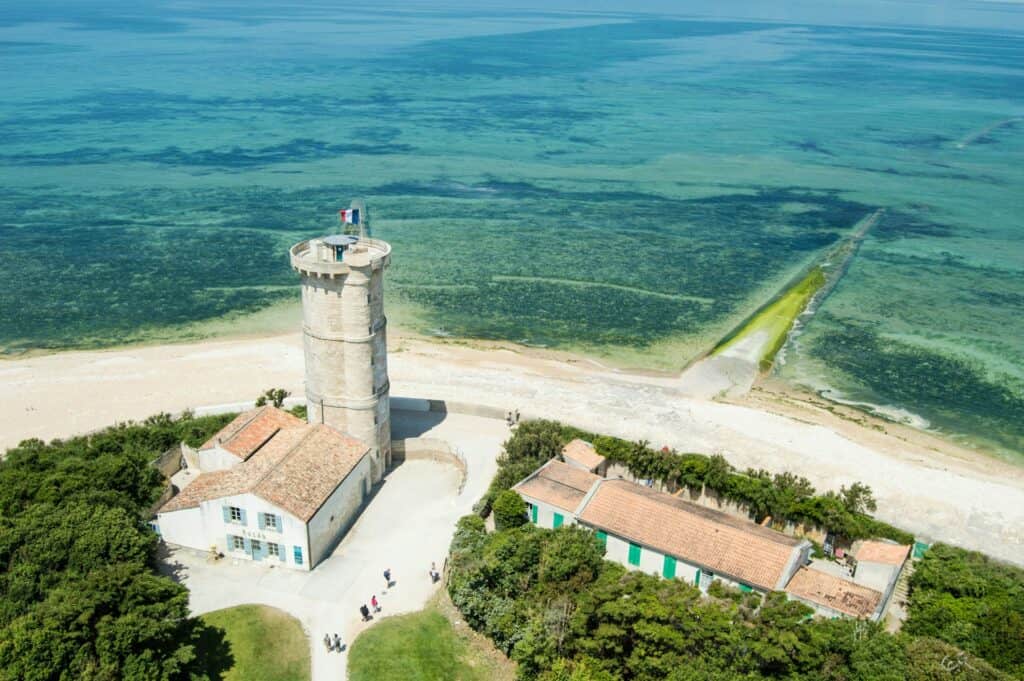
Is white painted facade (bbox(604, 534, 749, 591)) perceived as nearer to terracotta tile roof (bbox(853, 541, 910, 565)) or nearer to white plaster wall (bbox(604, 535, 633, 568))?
white plaster wall (bbox(604, 535, 633, 568))

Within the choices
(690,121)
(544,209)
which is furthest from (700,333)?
(690,121)

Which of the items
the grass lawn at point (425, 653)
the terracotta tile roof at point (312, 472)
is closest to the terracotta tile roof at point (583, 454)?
the terracotta tile roof at point (312, 472)

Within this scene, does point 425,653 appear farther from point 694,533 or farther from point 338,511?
point 694,533

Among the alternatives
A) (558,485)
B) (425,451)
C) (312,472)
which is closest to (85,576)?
(312,472)

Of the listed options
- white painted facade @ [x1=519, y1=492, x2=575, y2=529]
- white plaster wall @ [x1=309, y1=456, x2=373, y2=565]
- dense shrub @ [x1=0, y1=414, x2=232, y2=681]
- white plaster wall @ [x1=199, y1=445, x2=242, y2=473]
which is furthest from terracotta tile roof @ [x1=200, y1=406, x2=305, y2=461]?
white painted facade @ [x1=519, y1=492, x2=575, y2=529]

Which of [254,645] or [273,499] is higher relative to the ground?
[273,499]
